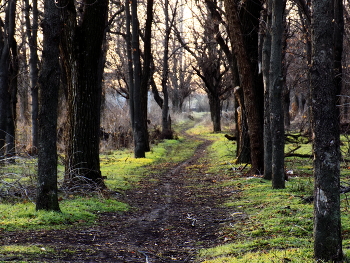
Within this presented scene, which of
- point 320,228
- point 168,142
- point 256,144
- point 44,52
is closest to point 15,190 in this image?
point 44,52

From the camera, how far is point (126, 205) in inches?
365

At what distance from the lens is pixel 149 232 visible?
7.13m

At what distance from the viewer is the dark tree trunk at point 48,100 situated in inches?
268

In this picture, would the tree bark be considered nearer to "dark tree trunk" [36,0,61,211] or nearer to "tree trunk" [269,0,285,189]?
"tree trunk" [269,0,285,189]

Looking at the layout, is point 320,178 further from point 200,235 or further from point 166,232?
point 166,232

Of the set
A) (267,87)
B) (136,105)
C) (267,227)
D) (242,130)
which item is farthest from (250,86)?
(136,105)

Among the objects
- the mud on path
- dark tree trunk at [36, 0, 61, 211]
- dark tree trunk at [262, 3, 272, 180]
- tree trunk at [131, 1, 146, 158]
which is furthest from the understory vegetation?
tree trunk at [131, 1, 146, 158]

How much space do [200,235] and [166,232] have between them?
615mm

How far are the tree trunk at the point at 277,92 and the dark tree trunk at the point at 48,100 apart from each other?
5244mm

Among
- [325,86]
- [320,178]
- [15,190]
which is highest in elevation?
[325,86]

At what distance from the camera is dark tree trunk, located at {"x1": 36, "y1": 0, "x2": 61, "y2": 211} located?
6797 millimetres

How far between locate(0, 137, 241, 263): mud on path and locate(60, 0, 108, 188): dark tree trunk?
5.13ft

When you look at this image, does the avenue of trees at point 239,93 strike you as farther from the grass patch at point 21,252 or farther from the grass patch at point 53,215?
the grass patch at point 21,252

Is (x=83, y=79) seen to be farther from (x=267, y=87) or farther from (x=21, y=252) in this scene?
(x=21, y=252)
